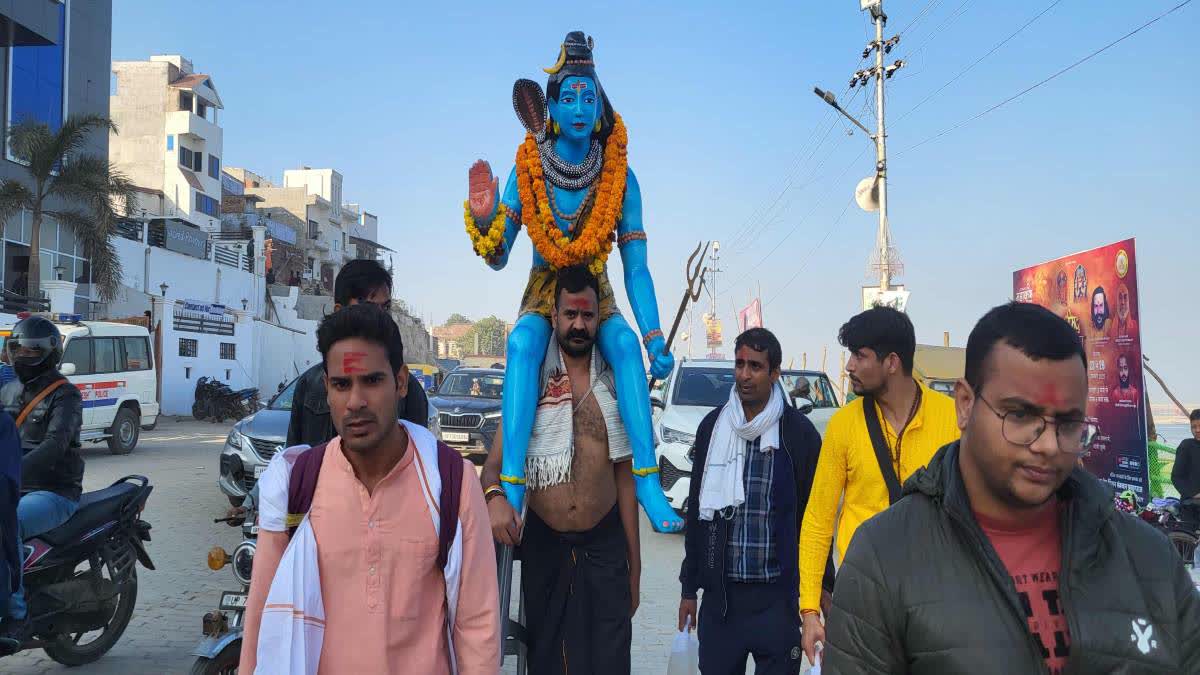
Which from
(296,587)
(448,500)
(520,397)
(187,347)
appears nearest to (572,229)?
(520,397)

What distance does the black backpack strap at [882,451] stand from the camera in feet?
11.1

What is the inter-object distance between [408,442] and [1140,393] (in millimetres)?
8472

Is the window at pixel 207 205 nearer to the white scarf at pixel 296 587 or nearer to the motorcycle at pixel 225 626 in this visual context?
the motorcycle at pixel 225 626

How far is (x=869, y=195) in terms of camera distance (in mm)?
20688

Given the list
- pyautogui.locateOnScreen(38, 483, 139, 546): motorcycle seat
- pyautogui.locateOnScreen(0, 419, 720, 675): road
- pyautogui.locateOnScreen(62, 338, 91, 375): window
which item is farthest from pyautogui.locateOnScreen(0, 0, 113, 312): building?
pyautogui.locateOnScreen(38, 483, 139, 546): motorcycle seat

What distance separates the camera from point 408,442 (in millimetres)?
2633

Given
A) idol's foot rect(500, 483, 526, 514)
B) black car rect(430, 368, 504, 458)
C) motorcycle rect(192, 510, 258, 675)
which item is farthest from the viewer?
black car rect(430, 368, 504, 458)

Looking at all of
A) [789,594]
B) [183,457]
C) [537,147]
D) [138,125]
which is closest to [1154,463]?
[789,594]

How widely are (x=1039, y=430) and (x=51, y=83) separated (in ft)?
118

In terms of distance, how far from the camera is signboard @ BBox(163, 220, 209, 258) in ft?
114

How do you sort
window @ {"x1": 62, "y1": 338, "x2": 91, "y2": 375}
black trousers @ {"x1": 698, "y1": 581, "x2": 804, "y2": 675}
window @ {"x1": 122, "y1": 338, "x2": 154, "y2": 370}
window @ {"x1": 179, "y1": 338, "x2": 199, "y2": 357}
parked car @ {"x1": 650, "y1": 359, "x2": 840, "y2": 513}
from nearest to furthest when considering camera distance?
black trousers @ {"x1": 698, "y1": 581, "x2": 804, "y2": 675}, parked car @ {"x1": 650, "y1": 359, "x2": 840, "y2": 513}, window @ {"x1": 62, "y1": 338, "x2": 91, "y2": 375}, window @ {"x1": 122, "y1": 338, "x2": 154, "y2": 370}, window @ {"x1": 179, "y1": 338, "x2": 199, "y2": 357}

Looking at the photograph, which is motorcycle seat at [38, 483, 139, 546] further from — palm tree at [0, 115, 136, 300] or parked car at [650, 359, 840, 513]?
palm tree at [0, 115, 136, 300]

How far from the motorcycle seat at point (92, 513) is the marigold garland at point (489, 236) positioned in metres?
3.05

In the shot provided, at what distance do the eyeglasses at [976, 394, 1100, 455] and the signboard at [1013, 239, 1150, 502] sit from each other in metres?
7.57
